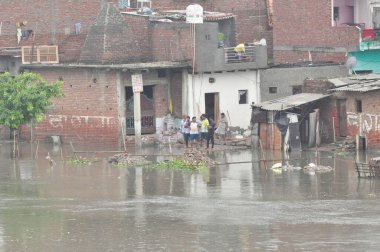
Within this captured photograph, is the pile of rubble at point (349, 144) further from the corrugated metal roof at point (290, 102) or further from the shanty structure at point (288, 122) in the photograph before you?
the corrugated metal roof at point (290, 102)

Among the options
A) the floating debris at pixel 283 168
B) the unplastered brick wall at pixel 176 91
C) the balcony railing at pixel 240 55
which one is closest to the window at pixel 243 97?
the balcony railing at pixel 240 55

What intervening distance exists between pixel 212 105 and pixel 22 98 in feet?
29.2

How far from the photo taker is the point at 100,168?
32719 mm

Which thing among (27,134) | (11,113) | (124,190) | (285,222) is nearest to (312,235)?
(285,222)

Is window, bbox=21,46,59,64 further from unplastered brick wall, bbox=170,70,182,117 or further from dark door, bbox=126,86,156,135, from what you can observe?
unplastered brick wall, bbox=170,70,182,117

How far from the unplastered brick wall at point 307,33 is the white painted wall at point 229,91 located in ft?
12.6

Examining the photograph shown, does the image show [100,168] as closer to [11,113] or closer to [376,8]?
[11,113]

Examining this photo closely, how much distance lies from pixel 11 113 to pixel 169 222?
1301 centimetres

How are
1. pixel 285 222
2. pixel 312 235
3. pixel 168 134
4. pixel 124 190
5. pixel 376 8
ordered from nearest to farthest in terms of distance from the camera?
pixel 312 235, pixel 285 222, pixel 124 190, pixel 168 134, pixel 376 8

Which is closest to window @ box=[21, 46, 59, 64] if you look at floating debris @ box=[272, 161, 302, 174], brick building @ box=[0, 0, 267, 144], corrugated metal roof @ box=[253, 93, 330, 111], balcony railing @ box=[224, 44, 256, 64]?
brick building @ box=[0, 0, 267, 144]

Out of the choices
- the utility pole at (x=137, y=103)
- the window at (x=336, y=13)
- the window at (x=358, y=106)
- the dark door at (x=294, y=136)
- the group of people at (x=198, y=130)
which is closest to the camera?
the window at (x=358, y=106)

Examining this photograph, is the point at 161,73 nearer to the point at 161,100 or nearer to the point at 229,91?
the point at 161,100

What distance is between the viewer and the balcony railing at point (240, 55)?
1602 inches

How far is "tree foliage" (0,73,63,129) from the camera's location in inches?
1383
